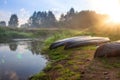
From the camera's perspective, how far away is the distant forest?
3342 inches

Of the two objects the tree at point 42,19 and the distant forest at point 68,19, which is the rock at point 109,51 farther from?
the tree at point 42,19

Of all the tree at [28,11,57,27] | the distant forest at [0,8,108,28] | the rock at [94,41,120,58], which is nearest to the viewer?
the rock at [94,41,120,58]

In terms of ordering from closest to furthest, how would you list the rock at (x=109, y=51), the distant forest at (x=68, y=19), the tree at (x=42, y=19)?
the rock at (x=109, y=51) < the distant forest at (x=68, y=19) < the tree at (x=42, y=19)

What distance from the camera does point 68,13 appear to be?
117 m

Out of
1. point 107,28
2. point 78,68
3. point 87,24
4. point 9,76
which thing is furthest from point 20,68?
point 87,24

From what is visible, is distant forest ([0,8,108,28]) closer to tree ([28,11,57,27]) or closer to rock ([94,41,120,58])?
tree ([28,11,57,27])

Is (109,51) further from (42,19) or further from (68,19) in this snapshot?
(42,19)

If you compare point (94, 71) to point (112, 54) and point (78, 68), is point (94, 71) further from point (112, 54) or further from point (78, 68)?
point (112, 54)

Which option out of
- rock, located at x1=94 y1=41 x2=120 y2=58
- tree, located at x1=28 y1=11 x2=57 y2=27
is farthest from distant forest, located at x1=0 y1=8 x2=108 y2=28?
rock, located at x1=94 y1=41 x2=120 y2=58

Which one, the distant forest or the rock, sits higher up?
the distant forest

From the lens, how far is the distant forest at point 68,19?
84.9 meters

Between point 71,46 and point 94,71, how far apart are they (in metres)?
9.80

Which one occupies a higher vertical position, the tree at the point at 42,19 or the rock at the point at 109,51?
the tree at the point at 42,19

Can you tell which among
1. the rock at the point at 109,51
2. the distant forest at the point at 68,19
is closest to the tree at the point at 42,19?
the distant forest at the point at 68,19
